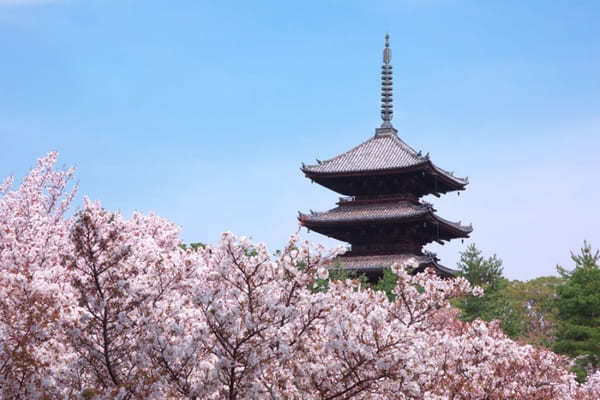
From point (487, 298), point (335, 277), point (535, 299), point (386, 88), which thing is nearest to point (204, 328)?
point (335, 277)

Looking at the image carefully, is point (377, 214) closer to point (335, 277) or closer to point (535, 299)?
point (335, 277)

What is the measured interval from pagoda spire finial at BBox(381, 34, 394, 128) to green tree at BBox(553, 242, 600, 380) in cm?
1443

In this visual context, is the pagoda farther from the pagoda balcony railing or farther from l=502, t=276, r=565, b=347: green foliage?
l=502, t=276, r=565, b=347: green foliage

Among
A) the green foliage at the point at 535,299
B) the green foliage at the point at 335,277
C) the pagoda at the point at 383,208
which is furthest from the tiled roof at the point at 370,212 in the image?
the green foliage at the point at 535,299

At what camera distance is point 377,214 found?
4072cm

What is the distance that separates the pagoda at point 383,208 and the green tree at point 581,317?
6.91 meters

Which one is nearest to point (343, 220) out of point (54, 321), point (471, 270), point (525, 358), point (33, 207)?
point (471, 270)

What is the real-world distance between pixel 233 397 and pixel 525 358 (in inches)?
300

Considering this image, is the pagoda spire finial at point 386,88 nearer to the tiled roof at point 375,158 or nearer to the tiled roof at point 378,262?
the tiled roof at point 375,158

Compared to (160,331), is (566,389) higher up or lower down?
higher up

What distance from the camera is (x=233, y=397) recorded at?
10.6m

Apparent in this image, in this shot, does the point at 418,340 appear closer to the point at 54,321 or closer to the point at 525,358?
the point at 54,321

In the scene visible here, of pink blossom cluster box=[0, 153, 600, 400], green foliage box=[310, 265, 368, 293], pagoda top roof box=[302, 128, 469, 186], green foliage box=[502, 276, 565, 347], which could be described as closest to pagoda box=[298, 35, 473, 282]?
pagoda top roof box=[302, 128, 469, 186]

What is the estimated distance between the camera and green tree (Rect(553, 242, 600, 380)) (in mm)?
34875
